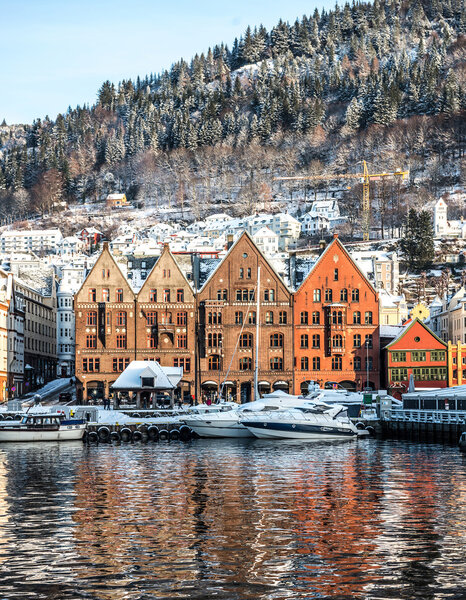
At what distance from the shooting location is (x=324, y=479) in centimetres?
4988

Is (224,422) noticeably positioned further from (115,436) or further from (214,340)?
(214,340)

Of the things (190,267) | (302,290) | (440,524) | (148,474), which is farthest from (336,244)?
(440,524)

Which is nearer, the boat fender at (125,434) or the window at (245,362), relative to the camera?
the boat fender at (125,434)

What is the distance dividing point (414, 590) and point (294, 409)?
195 feet

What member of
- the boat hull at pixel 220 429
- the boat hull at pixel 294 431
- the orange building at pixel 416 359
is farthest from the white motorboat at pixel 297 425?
the orange building at pixel 416 359

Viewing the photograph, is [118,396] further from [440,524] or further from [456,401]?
[440,524]

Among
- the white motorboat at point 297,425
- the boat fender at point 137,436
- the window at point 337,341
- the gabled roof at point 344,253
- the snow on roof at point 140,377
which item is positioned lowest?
the boat fender at point 137,436

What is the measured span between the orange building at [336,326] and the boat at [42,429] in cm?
3798

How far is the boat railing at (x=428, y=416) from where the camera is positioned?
83.8 m

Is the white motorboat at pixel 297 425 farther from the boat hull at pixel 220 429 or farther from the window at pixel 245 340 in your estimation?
the window at pixel 245 340

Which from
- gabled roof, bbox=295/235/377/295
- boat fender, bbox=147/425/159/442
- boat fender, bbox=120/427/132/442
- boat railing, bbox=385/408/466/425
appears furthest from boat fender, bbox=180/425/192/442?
gabled roof, bbox=295/235/377/295

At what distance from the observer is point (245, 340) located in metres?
115

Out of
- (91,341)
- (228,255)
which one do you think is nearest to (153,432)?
(91,341)

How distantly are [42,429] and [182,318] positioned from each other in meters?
36.5
